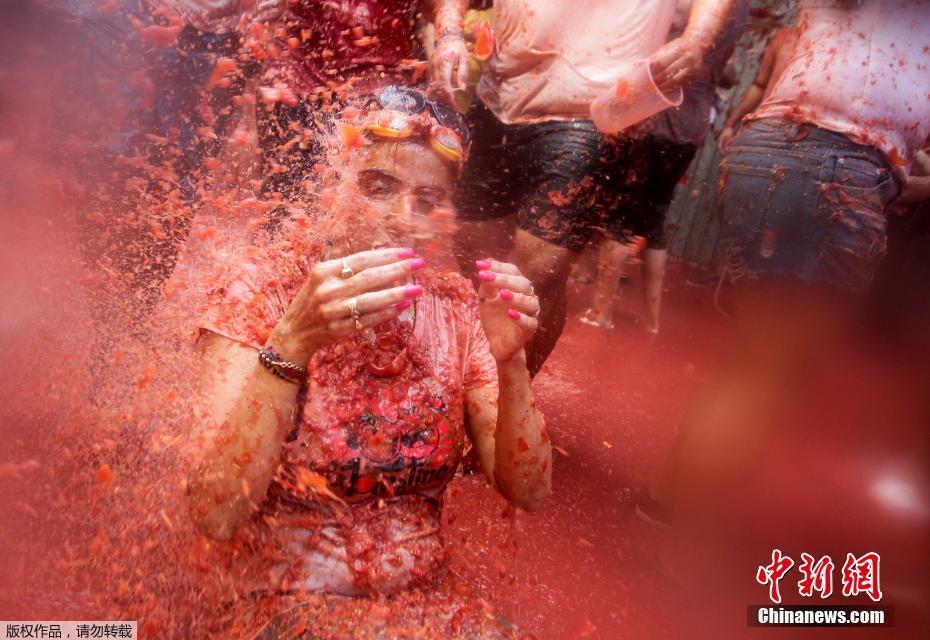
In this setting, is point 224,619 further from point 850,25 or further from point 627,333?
point 850,25

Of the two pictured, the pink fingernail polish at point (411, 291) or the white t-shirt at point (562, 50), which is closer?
the pink fingernail polish at point (411, 291)

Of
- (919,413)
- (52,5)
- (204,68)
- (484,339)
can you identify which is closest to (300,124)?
(204,68)

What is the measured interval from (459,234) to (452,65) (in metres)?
0.39

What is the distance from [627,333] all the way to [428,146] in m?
0.94

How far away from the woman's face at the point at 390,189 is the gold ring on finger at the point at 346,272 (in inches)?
6.6

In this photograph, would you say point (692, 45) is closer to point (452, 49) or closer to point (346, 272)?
point (452, 49)

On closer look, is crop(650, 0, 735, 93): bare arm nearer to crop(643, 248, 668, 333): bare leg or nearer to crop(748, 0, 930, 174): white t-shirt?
crop(748, 0, 930, 174): white t-shirt

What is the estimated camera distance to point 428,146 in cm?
101

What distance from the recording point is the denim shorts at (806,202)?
0.97 metres

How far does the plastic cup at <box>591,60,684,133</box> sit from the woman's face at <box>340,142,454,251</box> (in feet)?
1.29

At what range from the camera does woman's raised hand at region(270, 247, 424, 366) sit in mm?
795

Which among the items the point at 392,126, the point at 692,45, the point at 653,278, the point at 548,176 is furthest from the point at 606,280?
the point at 392,126

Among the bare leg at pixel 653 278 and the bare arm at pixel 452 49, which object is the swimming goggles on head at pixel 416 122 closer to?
the bare arm at pixel 452 49

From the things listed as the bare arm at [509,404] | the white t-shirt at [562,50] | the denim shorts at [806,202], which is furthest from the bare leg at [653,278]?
the bare arm at [509,404]
